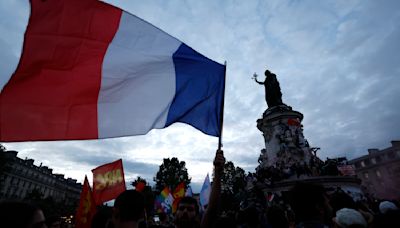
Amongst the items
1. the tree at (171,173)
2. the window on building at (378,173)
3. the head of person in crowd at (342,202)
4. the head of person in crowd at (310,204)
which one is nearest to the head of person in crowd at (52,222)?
the head of person in crowd at (310,204)

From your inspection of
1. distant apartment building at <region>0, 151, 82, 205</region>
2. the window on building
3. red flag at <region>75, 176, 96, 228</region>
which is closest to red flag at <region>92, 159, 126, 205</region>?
red flag at <region>75, 176, 96, 228</region>

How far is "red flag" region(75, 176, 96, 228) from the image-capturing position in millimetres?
5534

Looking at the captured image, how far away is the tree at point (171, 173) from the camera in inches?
2415

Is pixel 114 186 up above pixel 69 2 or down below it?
below

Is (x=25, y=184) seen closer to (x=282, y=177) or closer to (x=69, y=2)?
(x=282, y=177)

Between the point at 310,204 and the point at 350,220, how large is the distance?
1.60 ft

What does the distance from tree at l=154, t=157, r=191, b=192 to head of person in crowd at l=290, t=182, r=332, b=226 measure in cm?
6005

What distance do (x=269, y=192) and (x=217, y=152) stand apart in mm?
18561

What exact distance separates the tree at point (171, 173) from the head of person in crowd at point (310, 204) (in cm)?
6005

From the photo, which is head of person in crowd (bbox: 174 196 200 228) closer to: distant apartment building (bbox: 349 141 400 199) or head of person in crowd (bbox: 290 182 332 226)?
head of person in crowd (bbox: 290 182 332 226)

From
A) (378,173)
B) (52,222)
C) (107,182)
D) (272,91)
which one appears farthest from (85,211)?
(378,173)

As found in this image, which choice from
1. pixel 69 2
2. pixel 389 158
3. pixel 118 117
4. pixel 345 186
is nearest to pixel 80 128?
pixel 118 117

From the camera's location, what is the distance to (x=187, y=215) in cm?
353

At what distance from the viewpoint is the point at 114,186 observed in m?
8.15
